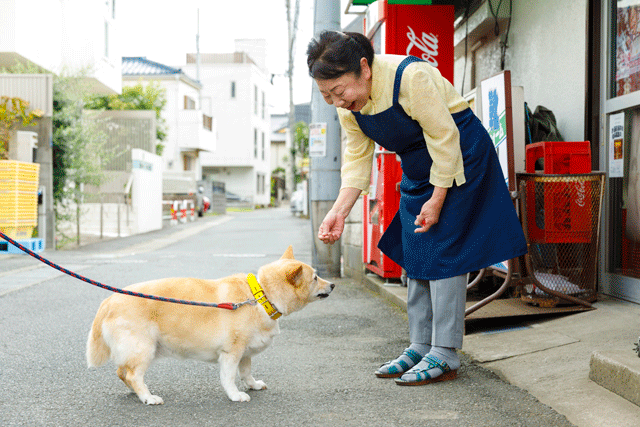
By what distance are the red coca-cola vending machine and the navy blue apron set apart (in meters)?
2.21

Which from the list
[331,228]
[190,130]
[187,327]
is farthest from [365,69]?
[190,130]

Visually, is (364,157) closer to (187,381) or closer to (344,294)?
(187,381)

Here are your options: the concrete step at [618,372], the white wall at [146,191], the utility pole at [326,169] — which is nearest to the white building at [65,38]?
the white wall at [146,191]

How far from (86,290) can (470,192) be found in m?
4.88

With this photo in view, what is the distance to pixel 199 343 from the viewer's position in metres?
2.93

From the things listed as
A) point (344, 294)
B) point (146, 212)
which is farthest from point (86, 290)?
point (146, 212)

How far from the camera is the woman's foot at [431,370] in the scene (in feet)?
10.3

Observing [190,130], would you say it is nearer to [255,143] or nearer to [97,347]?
[255,143]

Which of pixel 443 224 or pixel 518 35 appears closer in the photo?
→ pixel 443 224

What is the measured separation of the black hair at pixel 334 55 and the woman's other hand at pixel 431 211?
69 centimetres

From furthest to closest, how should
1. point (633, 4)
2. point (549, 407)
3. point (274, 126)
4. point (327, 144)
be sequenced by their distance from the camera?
1. point (274, 126)
2. point (327, 144)
3. point (633, 4)
4. point (549, 407)

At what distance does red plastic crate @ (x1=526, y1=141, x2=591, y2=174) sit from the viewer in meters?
4.34

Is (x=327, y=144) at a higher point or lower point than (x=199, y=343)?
higher

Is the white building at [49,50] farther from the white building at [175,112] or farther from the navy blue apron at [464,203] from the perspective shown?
the white building at [175,112]
